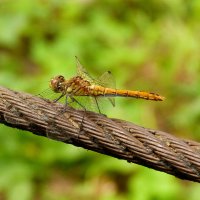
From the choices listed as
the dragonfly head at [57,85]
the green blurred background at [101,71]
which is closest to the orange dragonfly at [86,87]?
the dragonfly head at [57,85]

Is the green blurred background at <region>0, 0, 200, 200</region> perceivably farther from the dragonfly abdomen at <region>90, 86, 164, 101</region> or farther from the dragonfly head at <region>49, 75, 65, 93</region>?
the dragonfly head at <region>49, 75, 65, 93</region>

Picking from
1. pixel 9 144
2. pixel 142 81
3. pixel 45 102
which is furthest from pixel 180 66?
pixel 45 102

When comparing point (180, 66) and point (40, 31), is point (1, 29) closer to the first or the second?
point (40, 31)

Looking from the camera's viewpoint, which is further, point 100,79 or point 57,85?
point 100,79

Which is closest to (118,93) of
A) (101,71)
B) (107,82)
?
(107,82)

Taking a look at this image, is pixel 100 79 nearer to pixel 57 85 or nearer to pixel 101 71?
pixel 57 85

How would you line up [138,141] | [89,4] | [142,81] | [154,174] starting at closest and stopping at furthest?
[138,141] → [154,174] → [142,81] → [89,4]

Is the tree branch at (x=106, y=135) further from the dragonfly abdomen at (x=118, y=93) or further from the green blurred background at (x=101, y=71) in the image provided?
the green blurred background at (x=101, y=71)

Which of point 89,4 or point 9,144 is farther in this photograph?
point 89,4
